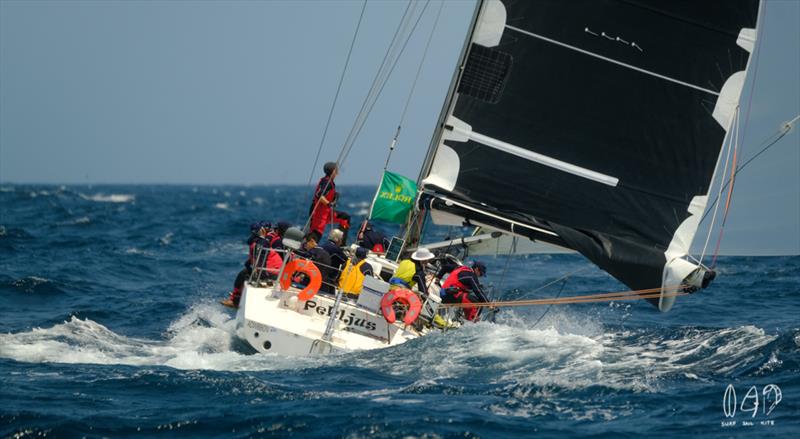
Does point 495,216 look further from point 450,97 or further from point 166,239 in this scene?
point 166,239

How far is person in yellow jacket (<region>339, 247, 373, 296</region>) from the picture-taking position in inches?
440

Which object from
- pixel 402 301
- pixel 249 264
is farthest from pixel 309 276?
pixel 249 264

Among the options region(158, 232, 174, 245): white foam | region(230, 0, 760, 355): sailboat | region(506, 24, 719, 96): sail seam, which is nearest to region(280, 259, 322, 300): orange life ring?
region(230, 0, 760, 355): sailboat

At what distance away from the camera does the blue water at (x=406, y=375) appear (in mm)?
7527

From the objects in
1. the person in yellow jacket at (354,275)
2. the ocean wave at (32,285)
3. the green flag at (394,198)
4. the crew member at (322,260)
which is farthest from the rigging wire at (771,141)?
the ocean wave at (32,285)

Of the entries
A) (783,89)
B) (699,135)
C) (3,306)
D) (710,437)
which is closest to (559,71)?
(699,135)

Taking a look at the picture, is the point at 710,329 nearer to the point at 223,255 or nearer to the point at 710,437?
the point at 710,437

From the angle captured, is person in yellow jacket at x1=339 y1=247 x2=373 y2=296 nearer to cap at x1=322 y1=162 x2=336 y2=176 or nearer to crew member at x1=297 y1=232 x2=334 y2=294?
crew member at x1=297 y1=232 x2=334 y2=294

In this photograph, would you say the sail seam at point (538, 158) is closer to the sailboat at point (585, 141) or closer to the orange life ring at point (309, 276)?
the sailboat at point (585, 141)

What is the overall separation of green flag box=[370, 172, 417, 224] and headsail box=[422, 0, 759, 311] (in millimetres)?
1121

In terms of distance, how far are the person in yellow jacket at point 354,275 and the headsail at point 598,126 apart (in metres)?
1.06

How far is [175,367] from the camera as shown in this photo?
9.48 meters

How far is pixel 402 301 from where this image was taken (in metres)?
10.4

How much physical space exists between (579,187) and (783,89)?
2.45 metres
